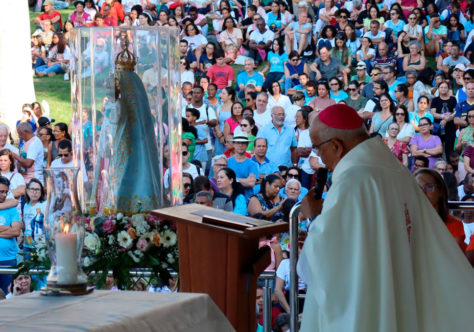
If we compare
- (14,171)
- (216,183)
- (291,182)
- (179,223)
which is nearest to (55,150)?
(14,171)

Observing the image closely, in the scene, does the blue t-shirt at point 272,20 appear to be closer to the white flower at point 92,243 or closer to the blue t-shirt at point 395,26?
the blue t-shirt at point 395,26

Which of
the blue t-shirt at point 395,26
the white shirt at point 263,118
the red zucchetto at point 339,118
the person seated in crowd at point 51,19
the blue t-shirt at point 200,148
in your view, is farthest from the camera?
the person seated in crowd at point 51,19

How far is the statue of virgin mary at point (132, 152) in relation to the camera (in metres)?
4.93

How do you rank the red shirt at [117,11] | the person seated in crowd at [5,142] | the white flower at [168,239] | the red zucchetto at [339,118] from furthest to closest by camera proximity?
the red shirt at [117,11], the person seated in crowd at [5,142], the white flower at [168,239], the red zucchetto at [339,118]

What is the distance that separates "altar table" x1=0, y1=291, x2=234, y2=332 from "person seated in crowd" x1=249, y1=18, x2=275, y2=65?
12655 mm

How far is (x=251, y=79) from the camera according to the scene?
46.4 ft

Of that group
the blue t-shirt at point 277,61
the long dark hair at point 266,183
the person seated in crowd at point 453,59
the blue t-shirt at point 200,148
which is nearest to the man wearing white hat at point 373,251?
the long dark hair at point 266,183

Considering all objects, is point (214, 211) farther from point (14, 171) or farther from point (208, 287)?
point (14, 171)

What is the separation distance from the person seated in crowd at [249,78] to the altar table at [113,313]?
11145mm

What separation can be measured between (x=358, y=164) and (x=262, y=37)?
12.3 meters

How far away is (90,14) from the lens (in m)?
17.6

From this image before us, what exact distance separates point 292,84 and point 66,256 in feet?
37.6

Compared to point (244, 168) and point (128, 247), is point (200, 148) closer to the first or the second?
point (244, 168)

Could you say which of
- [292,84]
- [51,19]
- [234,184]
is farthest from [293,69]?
[51,19]
